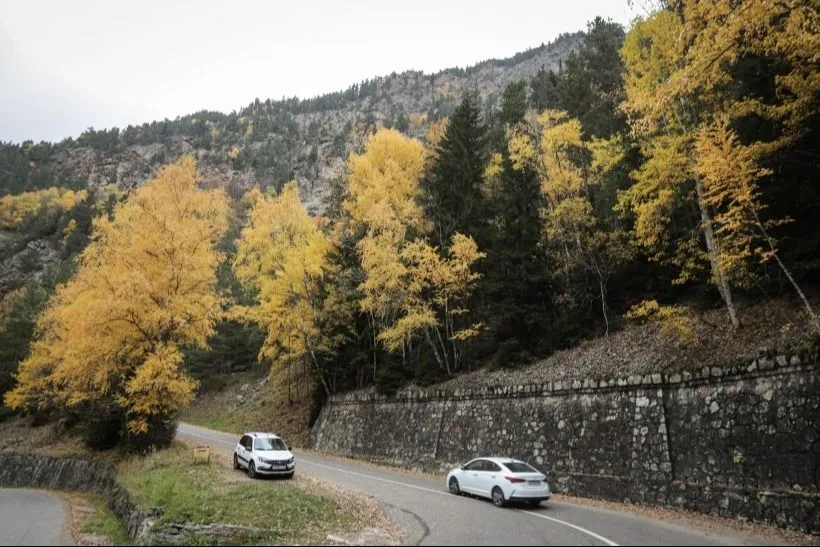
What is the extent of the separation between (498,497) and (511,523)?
9.16ft

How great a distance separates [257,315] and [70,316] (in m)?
9.55

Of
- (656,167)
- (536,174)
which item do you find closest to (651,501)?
(656,167)

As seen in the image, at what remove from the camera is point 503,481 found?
14.3 metres

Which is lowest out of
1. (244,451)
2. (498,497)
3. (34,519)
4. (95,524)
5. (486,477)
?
(95,524)

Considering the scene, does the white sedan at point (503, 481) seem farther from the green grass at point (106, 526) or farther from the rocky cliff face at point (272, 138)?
the rocky cliff face at point (272, 138)

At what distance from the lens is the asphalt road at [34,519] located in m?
12.5

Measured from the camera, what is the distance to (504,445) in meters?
20.1

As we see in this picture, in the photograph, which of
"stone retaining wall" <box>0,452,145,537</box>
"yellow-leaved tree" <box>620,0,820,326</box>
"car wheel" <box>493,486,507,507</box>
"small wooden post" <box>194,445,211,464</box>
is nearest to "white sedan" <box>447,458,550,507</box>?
"car wheel" <box>493,486,507,507</box>

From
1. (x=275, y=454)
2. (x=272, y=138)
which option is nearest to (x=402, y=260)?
(x=275, y=454)

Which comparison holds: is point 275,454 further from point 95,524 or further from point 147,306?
point 147,306

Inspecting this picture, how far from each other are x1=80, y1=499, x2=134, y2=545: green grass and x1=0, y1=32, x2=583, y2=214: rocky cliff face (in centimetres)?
10433

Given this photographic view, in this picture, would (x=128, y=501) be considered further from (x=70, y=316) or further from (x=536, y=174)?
(x=536, y=174)

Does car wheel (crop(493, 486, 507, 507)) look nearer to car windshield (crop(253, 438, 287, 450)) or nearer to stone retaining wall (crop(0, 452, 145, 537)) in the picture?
car windshield (crop(253, 438, 287, 450))

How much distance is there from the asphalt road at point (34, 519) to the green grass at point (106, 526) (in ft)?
1.98
